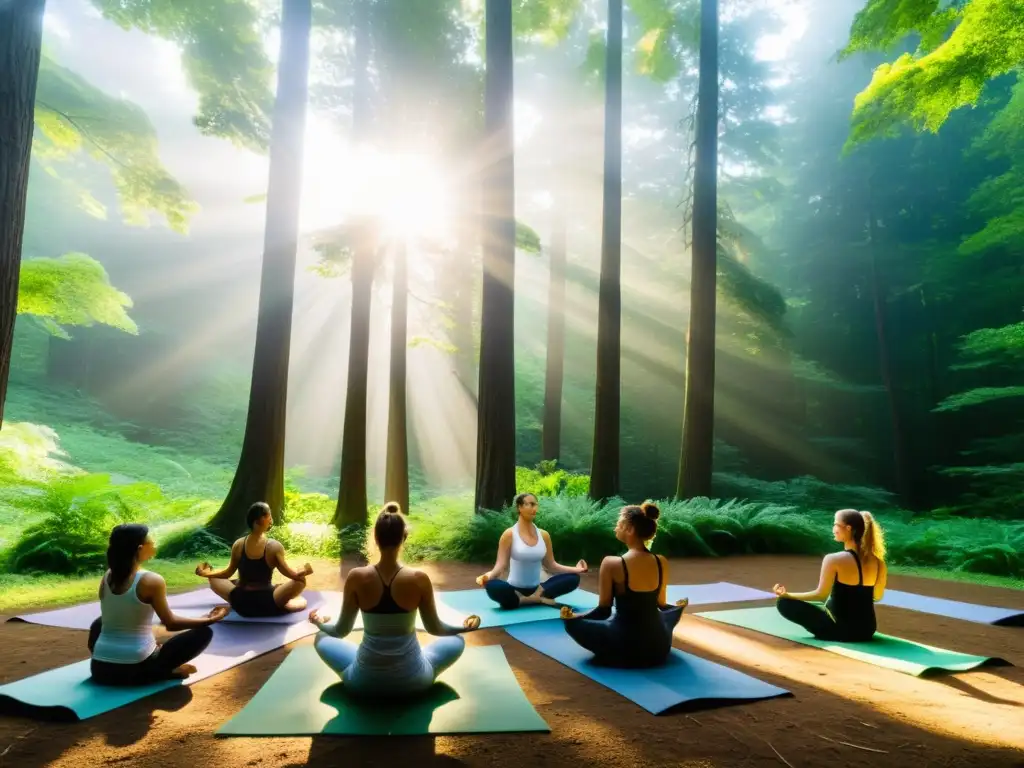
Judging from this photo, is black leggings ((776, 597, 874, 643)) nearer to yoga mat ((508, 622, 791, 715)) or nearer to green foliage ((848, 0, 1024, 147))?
yoga mat ((508, 622, 791, 715))

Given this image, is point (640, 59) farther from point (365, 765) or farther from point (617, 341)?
point (365, 765)

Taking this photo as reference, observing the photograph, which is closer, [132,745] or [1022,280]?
[132,745]

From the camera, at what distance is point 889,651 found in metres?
4.58

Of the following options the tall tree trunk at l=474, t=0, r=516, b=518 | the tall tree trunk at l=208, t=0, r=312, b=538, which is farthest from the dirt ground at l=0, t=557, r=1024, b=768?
the tall tree trunk at l=474, t=0, r=516, b=518

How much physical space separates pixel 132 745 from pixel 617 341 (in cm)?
1083

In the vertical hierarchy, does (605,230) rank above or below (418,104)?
below

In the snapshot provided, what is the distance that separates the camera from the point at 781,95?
24.5 m

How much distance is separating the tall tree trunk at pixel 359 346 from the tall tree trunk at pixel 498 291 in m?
2.73

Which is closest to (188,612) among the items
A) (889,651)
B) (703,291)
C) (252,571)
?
Result: (252,571)

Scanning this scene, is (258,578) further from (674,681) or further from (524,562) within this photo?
(674,681)

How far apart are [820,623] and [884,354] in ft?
62.0

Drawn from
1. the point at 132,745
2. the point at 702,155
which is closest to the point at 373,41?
the point at 702,155

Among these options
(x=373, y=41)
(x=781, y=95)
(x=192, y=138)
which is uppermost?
(x=192, y=138)

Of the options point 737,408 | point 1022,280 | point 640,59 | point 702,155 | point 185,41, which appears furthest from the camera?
point 737,408
